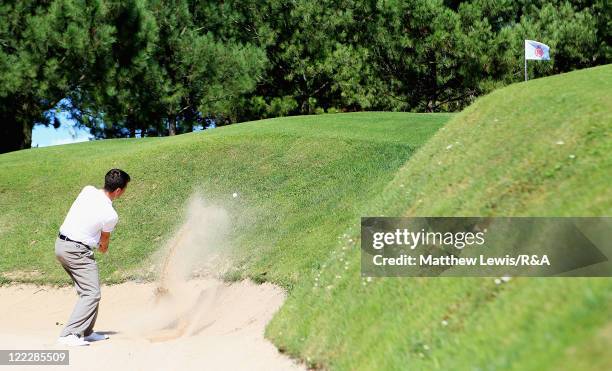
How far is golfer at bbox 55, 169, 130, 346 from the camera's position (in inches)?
392

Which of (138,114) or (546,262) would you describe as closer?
(546,262)

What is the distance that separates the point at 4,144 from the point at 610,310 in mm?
31948

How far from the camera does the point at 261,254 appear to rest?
550 inches

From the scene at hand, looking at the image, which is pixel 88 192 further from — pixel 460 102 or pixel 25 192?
pixel 460 102

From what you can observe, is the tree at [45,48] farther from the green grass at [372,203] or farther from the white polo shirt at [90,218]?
the white polo shirt at [90,218]

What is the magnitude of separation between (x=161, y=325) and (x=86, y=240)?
315 cm

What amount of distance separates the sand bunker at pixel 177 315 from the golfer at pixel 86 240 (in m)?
0.38

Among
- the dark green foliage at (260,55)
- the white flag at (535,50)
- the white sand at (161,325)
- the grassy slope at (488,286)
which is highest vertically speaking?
the dark green foliage at (260,55)

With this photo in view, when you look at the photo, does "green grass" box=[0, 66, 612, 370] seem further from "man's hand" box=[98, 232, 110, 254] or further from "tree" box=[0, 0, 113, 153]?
"tree" box=[0, 0, 113, 153]

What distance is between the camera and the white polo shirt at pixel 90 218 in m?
9.93

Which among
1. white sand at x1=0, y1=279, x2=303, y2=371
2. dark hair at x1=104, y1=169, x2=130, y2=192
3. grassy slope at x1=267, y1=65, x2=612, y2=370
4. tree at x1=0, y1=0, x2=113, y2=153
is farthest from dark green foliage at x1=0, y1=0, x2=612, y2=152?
grassy slope at x1=267, y1=65, x2=612, y2=370

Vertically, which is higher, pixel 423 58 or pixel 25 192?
pixel 423 58

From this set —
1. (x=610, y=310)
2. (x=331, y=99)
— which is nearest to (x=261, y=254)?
(x=610, y=310)

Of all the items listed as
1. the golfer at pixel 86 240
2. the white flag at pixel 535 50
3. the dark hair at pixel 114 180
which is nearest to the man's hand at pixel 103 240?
the golfer at pixel 86 240
